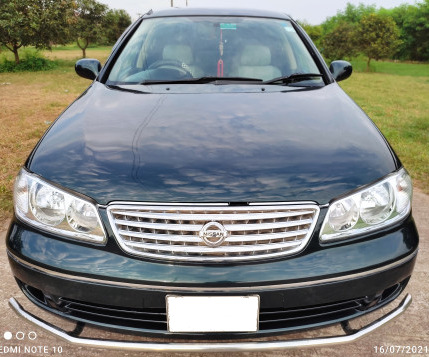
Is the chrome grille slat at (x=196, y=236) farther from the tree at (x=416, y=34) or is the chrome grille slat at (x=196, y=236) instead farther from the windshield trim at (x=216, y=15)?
the tree at (x=416, y=34)

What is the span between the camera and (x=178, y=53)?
274 centimetres

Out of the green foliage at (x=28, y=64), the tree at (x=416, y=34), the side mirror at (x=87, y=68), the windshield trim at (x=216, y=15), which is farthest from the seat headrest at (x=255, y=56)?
the tree at (x=416, y=34)

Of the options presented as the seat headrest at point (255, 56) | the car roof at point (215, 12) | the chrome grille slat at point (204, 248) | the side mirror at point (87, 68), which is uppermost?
the car roof at point (215, 12)

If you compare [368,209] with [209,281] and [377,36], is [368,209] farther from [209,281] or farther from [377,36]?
[377,36]

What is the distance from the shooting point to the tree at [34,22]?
54.0 ft

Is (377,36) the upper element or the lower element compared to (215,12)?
lower

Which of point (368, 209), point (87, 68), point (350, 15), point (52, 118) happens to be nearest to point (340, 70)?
point (368, 209)

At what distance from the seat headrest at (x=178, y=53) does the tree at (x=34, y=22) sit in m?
15.9

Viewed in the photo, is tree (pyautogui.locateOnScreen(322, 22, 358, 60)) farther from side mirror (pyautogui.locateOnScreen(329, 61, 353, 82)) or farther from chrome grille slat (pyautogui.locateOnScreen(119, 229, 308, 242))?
chrome grille slat (pyautogui.locateOnScreen(119, 229, 308, 242))

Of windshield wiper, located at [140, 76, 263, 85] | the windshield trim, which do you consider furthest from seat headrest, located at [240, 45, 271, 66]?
the windshield trim

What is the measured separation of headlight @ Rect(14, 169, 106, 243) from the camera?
59.3 inches

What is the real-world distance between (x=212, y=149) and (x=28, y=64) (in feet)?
61.1

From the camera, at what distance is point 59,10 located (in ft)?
59.8

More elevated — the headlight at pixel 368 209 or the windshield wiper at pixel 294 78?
the windshield wiper at pixel 294 78
